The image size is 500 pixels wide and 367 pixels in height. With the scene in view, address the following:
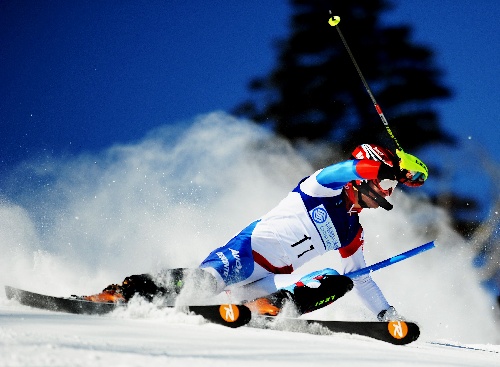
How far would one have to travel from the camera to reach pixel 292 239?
378cm

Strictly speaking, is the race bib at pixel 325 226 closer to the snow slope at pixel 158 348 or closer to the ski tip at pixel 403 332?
the ski tip at pixel 403 332

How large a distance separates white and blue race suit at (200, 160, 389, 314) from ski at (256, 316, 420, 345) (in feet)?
1.32

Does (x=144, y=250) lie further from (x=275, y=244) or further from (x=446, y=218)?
(x=446, y=218)

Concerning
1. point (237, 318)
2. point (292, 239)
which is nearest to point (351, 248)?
point (292, 239)

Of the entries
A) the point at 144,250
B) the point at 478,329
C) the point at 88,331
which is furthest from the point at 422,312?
the point at 88,331

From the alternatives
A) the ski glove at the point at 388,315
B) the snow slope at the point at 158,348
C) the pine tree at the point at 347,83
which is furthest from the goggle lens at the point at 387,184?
the pine tree at the point at 347,83

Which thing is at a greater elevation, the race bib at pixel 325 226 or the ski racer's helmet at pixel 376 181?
the ski racer's helmet at pixel 376 181

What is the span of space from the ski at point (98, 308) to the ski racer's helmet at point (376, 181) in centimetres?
128

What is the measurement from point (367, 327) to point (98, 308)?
5.05ft

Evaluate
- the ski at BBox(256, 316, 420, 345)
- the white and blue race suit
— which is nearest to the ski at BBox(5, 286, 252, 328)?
the ski at BBox(256, 316, 420, 345)

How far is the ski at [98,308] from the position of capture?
2.78 m

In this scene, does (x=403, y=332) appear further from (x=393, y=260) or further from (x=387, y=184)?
(x=387, y=184)

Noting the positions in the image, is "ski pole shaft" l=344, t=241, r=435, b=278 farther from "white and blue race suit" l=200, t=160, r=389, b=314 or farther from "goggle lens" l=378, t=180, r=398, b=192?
"goggle lens" l=378, t=180, r=398, b=192

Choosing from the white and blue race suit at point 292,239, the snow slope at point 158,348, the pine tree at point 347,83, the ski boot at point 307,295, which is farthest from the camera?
the pine tree at point 347,83
